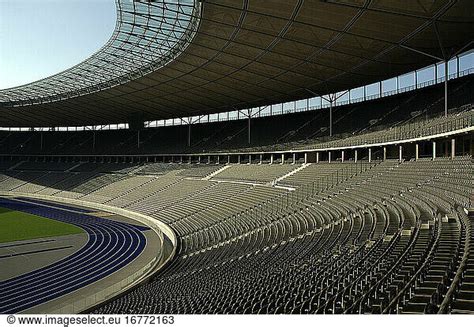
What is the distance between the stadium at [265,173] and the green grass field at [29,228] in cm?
30

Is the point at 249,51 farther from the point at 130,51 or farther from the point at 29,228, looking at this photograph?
the point at 29,228

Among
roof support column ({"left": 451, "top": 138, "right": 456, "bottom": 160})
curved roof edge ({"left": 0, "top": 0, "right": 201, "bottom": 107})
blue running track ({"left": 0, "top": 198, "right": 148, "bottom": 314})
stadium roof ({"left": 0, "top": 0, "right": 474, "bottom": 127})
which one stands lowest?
blue running track ({"left": 0, "top": 198, "right": 148, "bottom": 314})

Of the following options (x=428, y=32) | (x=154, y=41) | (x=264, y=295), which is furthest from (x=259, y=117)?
(x=264, y=295)

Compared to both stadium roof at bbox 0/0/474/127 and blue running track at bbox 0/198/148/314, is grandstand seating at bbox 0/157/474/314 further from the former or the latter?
stadium roof at bbox 0/0/474/127

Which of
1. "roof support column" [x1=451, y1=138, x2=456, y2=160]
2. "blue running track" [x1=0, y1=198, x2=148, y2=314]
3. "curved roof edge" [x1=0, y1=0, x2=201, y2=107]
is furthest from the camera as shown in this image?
"curved roof edge" [x1=0, y1=0, x2=201, y2=107]

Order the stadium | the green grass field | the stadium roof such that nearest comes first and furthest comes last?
the stadium
the stadium roof
the green grass field

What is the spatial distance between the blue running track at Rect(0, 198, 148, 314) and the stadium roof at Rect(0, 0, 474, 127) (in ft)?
41.4

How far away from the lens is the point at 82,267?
21.8 meters

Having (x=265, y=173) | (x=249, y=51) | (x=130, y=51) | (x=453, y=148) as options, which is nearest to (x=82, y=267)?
(x=130, y=51)

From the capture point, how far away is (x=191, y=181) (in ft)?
143

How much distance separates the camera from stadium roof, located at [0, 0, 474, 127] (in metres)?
20.8

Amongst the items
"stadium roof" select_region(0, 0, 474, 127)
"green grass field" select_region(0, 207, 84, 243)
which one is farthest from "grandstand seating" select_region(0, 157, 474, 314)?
"green grass field" select_region(0, 207, 84, 243)

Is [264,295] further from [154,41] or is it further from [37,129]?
[37,129]

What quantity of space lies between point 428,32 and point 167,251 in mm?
18537
